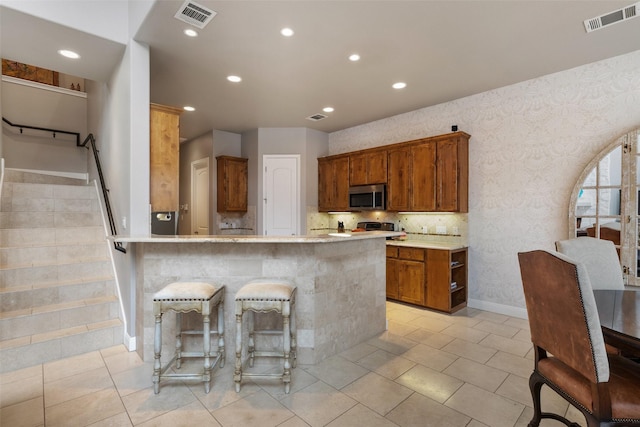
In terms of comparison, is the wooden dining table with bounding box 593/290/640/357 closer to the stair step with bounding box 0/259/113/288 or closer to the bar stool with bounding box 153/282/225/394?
the bar stool with bounding box 153/282/225/394

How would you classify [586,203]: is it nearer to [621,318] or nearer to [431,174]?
[431,174]

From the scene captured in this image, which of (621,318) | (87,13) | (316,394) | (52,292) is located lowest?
(316,394)

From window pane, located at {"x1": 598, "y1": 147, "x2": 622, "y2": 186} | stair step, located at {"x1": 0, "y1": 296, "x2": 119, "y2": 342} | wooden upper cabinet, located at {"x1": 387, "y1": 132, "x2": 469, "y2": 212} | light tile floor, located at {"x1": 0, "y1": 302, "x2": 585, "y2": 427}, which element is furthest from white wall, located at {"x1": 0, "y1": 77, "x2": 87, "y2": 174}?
window pane, located at {"x1": 598, "y1": 147, "x2": 622, "y2": 186}

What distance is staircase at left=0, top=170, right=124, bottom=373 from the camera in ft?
8.82

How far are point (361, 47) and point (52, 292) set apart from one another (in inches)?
154

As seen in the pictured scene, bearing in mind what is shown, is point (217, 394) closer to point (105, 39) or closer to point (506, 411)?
point (506, 411)

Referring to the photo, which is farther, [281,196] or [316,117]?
[281,196]

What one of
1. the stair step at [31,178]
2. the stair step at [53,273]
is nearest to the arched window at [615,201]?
the stair step at [53,273]

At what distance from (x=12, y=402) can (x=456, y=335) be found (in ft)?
12.5

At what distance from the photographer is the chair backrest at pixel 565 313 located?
127cm

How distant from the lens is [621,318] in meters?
1.53

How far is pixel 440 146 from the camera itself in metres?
4.21

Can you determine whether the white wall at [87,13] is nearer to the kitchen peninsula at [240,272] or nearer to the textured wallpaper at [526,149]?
the kitchen peninsula at [240,272]

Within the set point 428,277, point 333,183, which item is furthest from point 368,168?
point 428,277
